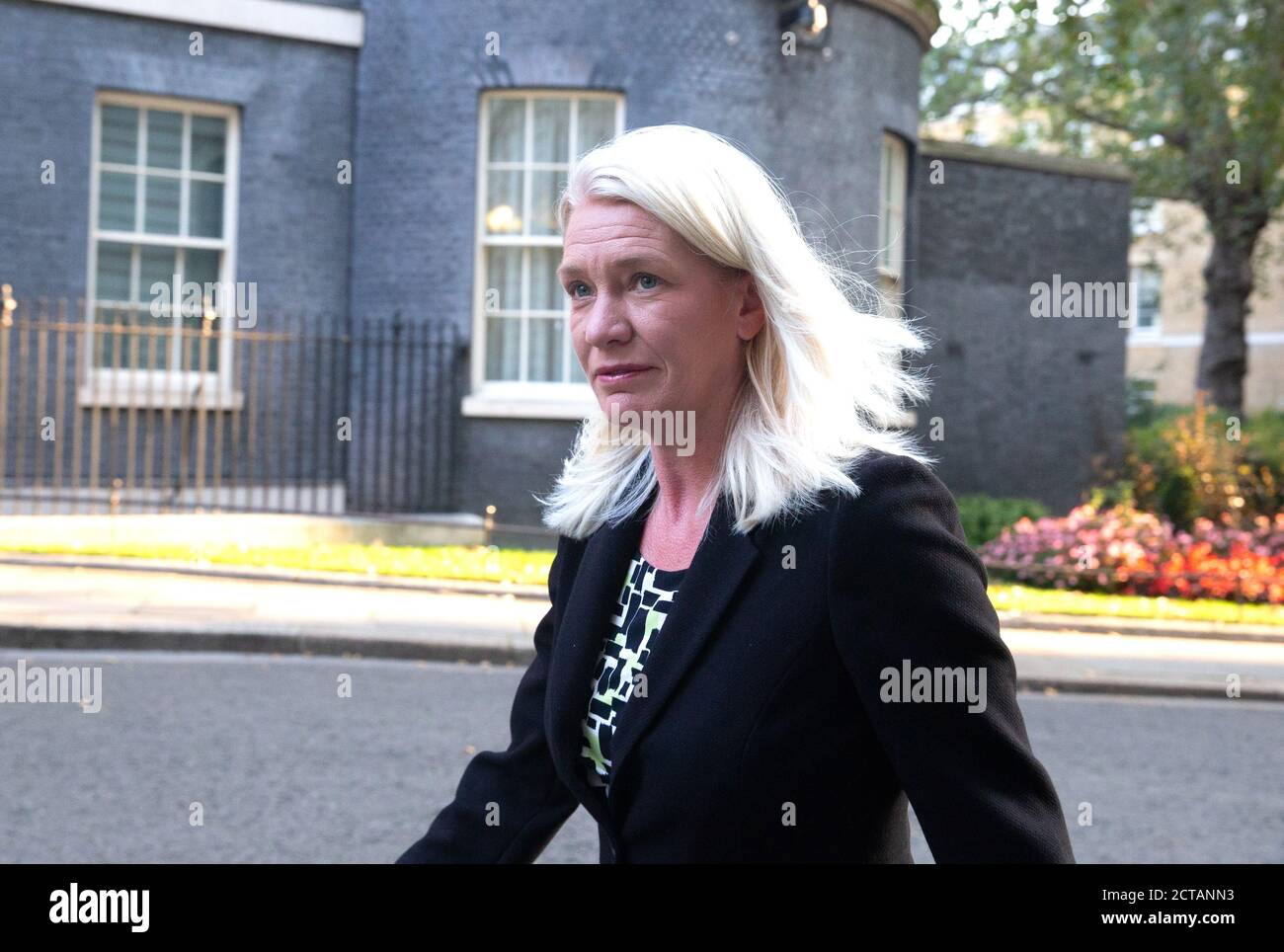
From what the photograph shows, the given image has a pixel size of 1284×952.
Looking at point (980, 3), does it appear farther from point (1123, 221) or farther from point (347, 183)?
point (347, 183)

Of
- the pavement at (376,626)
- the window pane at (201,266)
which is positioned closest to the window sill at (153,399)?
the window pane at (201,266)

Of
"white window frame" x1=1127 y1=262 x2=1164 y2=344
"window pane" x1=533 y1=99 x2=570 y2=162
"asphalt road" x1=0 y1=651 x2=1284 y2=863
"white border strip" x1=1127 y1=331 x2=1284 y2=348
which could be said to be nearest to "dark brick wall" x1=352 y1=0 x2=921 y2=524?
"window pane" x1=533 y1=99 x2=570 y2=162

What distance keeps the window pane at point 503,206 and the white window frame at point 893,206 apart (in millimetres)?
3984

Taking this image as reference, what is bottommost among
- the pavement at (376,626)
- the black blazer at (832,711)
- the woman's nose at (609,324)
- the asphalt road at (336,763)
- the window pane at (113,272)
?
the asphalt road at (336,763)

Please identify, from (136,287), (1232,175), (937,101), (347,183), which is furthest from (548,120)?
(937,101)

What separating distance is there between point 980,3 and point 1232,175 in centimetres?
1096

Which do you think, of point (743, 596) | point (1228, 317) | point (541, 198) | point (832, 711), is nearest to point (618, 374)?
point (743, 596)

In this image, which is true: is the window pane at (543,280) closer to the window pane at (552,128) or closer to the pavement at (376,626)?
the window pane at (552,128)

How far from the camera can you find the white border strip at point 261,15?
13.9 m

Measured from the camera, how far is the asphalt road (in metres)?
5.62

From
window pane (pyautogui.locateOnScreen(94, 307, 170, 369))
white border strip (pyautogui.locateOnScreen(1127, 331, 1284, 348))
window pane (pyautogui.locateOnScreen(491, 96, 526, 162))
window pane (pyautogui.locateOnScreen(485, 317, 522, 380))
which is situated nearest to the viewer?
window pane (pyautogui.locateOnScreen(94, 307, 170, 369))

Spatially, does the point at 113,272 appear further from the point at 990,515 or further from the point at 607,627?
the point at 607,627

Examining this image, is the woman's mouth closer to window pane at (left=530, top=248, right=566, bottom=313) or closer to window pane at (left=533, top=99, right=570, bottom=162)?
window pane at (left=530, top=248, right=566, bottom=313)

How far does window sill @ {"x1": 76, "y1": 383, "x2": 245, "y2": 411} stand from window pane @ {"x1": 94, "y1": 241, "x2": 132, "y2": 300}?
0.96 metres
